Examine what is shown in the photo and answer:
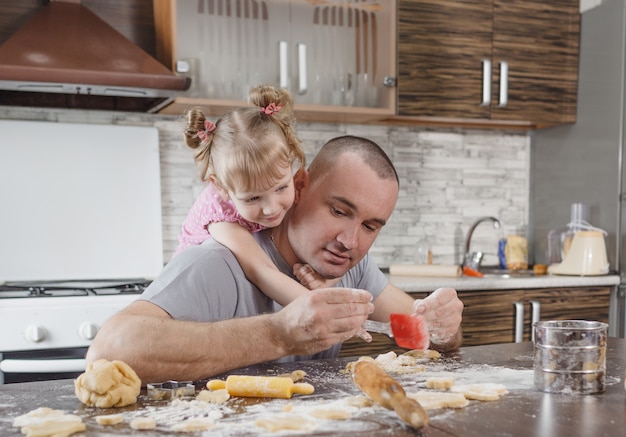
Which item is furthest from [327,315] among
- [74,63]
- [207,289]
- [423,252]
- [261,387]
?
[423,252]

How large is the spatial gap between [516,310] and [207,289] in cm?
198

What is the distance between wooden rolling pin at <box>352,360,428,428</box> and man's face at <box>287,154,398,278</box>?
2.03ft

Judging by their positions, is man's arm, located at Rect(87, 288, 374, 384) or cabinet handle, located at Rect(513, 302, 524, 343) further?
cabinet handle, located at Rect(513, 302, 524, 343)

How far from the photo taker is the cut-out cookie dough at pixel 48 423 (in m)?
1.08

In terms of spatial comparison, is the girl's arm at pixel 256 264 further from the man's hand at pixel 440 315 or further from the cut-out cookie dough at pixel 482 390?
the cut-out cookie dough at pixel 482 390

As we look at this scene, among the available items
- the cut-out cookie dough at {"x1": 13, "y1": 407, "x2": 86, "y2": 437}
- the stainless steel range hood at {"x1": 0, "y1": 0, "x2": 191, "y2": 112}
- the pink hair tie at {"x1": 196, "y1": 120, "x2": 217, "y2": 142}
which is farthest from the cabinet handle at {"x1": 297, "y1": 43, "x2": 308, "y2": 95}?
the cut-out cookie dough at {"x1": 13, "y1": 407, "x2": 86, "y2": 437}

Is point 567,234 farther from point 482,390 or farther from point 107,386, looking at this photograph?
point 107,386

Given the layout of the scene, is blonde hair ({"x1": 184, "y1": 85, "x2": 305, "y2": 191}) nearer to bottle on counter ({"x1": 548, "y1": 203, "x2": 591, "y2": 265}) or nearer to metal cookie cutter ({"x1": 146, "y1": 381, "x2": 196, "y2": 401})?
metal cookie cutter ({"x1": 146, "y1": 381, "x2": 196, "y2": 401})

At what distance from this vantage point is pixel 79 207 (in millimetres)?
3238

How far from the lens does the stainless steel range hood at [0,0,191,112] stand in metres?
2.76

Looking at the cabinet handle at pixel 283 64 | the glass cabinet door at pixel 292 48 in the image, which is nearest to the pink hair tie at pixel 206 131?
the glass cabinet door at pixel 292 48

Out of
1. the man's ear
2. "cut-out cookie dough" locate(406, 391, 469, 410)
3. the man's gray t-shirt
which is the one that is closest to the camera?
"cut-out cookie dough" locate(406, 391, 469, 410)

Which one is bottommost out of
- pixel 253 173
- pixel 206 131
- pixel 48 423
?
A: pixel 48 423

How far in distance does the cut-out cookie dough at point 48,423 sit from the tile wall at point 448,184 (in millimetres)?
2549
